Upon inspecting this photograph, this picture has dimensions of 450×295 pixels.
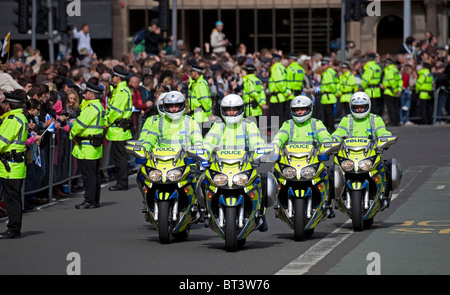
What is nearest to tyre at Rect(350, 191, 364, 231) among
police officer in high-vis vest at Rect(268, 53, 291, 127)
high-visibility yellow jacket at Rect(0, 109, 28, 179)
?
high-visibility yellow jacket at Rect(0, 109, 28, 179)

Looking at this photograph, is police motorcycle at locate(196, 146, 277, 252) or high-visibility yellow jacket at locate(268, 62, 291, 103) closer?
police motorcycle at locate(196, 146, 277, 252)

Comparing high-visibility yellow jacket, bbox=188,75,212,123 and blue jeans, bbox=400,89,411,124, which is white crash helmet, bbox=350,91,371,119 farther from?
blue jeans, bbox=400,89,411,124

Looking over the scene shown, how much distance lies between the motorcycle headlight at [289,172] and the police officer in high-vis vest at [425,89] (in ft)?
71.0

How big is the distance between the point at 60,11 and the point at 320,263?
2065 centimetres

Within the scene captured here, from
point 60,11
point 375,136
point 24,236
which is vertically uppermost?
point 60,11

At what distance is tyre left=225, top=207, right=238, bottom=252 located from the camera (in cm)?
1340

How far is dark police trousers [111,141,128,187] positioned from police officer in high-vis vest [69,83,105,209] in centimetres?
224

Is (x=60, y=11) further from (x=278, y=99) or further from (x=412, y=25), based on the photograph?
(x=412, y=25)

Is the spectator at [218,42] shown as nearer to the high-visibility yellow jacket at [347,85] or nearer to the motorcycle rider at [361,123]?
the high-visibility yellow jacket at [347,85]

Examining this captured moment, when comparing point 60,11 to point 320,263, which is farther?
point 60,11
